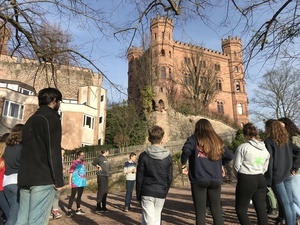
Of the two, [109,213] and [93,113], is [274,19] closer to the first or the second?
[109,213]

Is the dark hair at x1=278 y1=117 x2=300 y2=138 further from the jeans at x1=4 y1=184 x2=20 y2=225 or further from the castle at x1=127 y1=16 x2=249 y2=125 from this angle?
the castle at x1=127 y1=16 x2=249 y2=125

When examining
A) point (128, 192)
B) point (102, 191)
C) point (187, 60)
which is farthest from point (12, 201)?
point (187, 60)

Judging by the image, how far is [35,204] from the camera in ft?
9.39

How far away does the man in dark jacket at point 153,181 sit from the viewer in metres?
3.71

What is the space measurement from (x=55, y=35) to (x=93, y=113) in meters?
25.1

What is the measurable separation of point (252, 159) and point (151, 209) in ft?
5.56

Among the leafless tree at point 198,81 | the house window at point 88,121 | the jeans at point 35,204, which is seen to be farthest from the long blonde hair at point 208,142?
the leafless tree at point 198,81

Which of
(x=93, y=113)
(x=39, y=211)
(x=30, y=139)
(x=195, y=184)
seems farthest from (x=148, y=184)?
(x=93, y=113)

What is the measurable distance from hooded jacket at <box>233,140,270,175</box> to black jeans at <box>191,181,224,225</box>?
1.84 ft

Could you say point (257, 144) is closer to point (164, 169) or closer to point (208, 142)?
point (208, 142)

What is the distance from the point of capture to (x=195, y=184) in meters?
3.71

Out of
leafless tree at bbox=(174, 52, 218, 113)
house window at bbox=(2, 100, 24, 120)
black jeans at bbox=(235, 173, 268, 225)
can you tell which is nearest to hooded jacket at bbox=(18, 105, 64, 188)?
black jeans at bbox=(235, 173, 268, 225)

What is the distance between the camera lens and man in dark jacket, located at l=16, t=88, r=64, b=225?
9.40 ft

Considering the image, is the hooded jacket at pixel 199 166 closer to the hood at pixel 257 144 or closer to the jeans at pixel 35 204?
the hood at pixel 257 144
